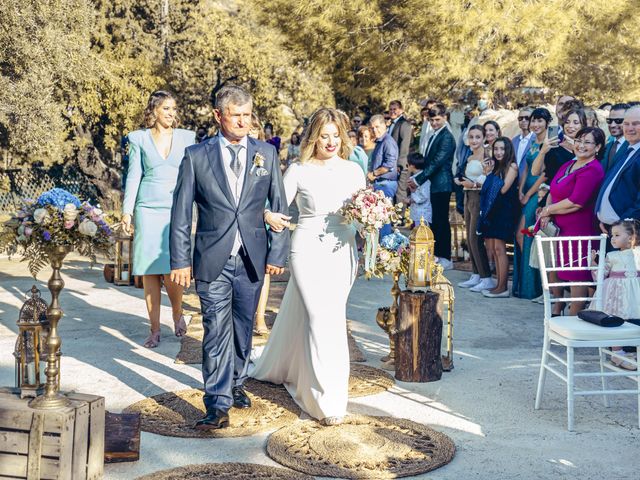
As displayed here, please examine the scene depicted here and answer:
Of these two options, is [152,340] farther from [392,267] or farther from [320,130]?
[320,130]

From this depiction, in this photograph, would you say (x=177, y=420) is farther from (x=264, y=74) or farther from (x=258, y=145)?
(x=264, y=74)

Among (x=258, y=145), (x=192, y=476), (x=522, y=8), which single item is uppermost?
(x=522, y=8)

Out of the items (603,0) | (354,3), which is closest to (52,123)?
(354,3)

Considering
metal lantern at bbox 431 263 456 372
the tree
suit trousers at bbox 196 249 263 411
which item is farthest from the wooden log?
the tree

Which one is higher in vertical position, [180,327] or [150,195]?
[150,195]

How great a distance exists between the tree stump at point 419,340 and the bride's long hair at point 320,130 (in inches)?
59.8

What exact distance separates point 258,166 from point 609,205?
3683mm

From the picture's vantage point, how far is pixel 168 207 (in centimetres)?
795

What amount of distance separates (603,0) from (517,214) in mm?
12931

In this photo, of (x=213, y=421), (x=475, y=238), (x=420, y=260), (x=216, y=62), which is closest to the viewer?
(x=213, y=421)

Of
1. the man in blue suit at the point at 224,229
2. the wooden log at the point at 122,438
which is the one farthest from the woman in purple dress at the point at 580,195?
the wooden log at the point at 122,438

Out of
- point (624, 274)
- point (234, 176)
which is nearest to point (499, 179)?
point (624, 274)

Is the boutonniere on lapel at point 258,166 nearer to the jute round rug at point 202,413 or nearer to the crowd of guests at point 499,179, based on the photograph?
the crowd of guests at point 499,179

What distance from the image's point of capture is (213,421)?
5656mm
